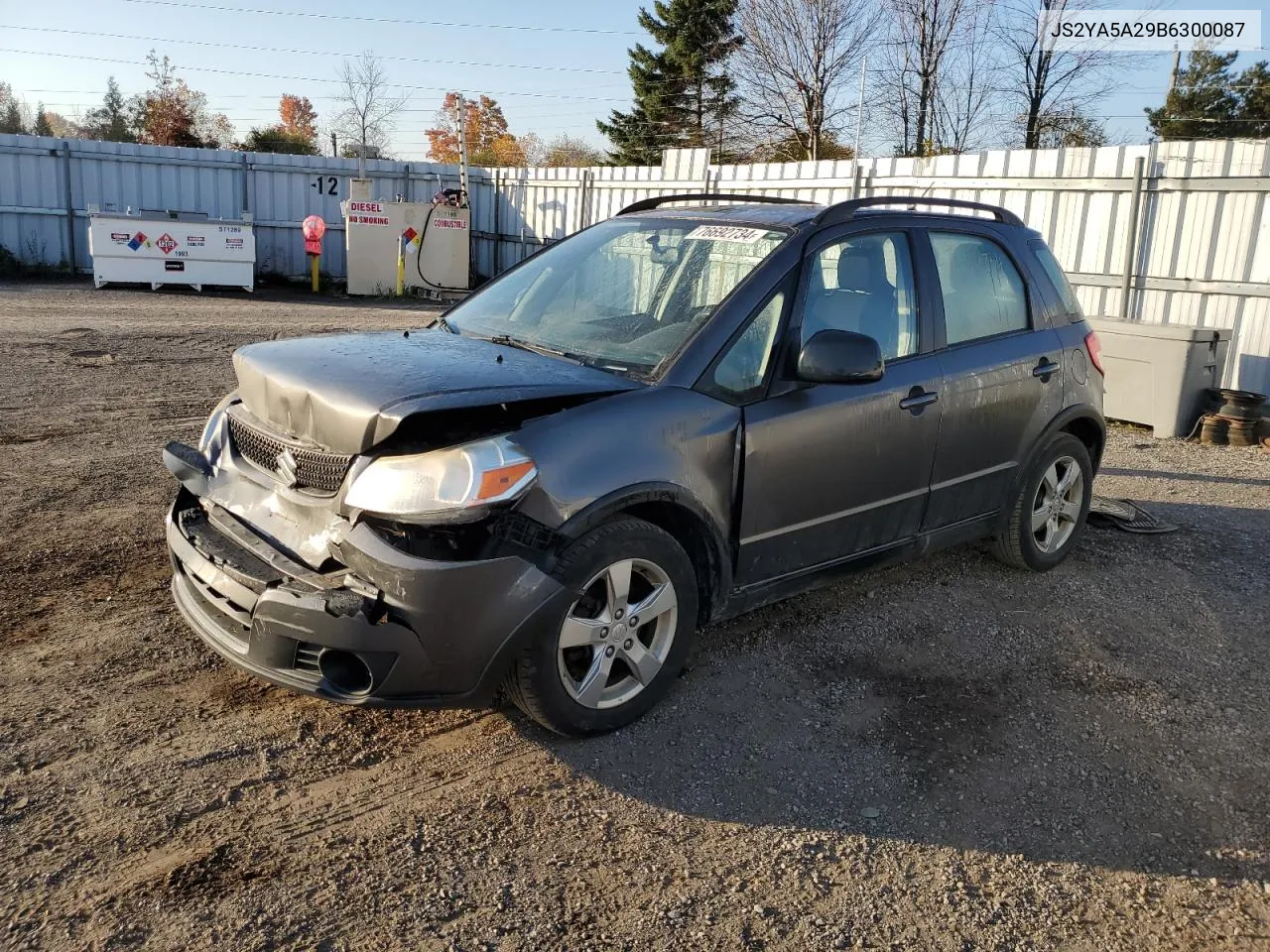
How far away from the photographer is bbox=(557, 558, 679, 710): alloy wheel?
10.7 ft

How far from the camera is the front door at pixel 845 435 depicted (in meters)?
3.76

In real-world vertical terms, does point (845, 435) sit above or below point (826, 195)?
below

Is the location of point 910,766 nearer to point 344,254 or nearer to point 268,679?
point 268,679

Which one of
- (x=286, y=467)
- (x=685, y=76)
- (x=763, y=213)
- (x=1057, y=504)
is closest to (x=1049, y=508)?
(x=1057, y=504)

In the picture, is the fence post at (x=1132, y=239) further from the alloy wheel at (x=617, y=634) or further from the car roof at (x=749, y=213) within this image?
the alloy wheel at (x=617, y=634)

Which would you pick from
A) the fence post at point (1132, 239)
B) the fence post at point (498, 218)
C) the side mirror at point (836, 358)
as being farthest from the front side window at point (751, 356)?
the fence post at point (498, 218)

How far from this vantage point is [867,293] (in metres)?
4.26

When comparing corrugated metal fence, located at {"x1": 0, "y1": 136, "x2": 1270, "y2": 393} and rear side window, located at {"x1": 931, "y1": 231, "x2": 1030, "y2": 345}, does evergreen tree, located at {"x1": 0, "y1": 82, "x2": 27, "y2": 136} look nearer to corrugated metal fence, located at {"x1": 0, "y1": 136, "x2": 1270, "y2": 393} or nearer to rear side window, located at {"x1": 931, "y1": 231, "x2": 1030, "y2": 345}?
corrugated metal fence, located at {"x1": 0, "y1": 136, "x2": 1270, "y2": 393}

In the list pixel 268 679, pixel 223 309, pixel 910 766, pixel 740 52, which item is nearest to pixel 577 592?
pixel 268 679

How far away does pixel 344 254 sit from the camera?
72.2 feet

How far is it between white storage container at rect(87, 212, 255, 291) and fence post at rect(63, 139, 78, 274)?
8.37 feet

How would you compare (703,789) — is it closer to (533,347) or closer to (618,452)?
(618,452)

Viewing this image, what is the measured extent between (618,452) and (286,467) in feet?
3.67

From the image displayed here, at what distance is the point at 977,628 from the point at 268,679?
3.11 m
